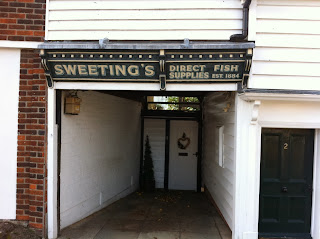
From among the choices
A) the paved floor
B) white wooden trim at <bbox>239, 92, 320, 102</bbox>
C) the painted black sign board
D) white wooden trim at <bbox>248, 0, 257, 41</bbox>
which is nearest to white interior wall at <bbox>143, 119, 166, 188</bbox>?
the paved floor

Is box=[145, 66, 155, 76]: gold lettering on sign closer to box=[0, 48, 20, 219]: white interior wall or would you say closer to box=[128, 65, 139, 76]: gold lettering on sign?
box=[128, 65, 139, 76]: gold lettering on sign

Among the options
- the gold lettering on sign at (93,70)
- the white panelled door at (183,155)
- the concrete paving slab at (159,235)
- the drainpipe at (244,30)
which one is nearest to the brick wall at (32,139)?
the gold lettering on sign at (93,70)

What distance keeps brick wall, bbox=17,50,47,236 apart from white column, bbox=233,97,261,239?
3.04 m

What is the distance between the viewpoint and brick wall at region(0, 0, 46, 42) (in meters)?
4.47

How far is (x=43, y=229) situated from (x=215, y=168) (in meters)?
3.72

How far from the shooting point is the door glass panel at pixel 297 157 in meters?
4.59

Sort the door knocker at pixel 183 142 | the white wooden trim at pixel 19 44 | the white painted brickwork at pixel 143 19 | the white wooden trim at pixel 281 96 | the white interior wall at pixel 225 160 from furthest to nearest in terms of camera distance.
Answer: the door knocker at pixel 183 142 < the white interior wall at pixel 225 160 < the white wooden trim at pixel 19 44 < the white painted brickwork at pixel 143 19 < the white wooden trim at pixel 281 96

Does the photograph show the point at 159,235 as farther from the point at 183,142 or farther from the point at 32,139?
the point at 183,142

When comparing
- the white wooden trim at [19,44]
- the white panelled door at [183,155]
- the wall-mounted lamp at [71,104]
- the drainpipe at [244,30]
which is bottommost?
the white panelled door at [183,155]

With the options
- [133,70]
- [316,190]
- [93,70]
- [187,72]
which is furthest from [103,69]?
[316,190]

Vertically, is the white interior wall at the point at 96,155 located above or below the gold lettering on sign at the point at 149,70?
below

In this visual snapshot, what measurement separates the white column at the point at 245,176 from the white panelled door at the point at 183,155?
4.75m

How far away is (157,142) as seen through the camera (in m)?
9.24

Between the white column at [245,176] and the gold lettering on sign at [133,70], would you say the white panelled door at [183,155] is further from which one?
the gold lettering on sign at [133,70]
